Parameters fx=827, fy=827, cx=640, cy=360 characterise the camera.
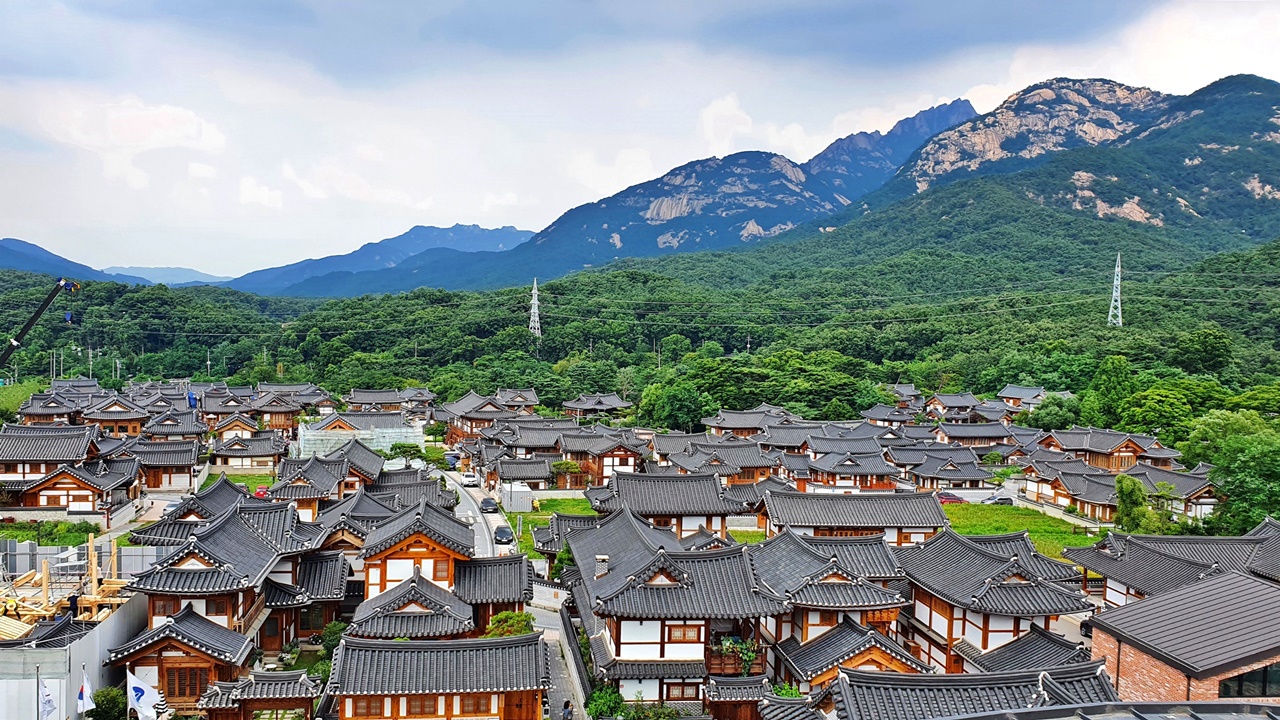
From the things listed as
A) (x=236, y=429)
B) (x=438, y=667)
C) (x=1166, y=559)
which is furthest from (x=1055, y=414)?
(x=236, y=429)

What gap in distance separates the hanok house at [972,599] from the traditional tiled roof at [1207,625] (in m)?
6.23

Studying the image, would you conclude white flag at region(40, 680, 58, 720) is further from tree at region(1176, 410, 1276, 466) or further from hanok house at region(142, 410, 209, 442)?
tree at region(1176, 410, 1276, 466)

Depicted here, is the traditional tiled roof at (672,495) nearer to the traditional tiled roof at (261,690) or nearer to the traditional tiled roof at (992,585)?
the traditional tiled roof at (992,585)

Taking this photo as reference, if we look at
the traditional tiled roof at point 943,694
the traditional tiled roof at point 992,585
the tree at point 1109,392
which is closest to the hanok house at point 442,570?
the traditional tiled roof at point 992,585

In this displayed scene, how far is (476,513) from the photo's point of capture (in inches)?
1736

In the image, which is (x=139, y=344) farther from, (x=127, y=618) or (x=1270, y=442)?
(x=1270, y=442)

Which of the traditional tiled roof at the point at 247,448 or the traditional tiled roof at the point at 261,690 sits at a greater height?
the traditional tiled roof at the point at 247,448

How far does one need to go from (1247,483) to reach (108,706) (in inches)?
1658

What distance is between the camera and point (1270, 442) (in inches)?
1457

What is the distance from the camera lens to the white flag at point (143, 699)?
17906 mm

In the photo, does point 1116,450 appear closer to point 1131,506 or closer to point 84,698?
point 1131,506

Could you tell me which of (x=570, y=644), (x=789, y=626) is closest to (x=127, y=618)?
(x=570, y=644)

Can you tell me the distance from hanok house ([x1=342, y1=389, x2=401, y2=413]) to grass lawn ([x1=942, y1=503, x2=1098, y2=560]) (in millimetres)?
49025

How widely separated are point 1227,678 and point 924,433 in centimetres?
5669
